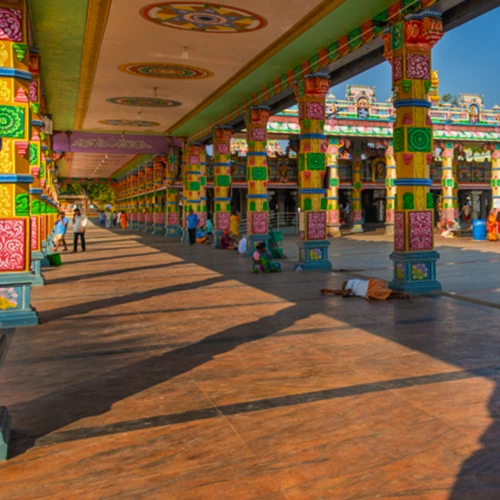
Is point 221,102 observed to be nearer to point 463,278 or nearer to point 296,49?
point 296,49

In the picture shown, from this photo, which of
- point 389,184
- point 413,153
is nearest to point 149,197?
point 389,184

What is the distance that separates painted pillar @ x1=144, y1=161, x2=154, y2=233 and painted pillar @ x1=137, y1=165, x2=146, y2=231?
3.31 ft

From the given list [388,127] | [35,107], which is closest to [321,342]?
[35,107]

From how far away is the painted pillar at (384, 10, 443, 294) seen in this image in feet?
25.8

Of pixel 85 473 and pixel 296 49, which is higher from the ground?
pixel 296 49

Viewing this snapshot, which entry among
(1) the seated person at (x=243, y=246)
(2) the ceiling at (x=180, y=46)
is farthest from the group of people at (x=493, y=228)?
(2) the ceiling at (x=180, y=46)

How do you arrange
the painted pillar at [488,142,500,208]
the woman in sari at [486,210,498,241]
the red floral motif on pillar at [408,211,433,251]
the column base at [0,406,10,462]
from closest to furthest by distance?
the column base at [0,406,10,462] → the red floral motif on pillar at [408,211,433,251] → the woman in sari at [486,210,498,241] → the painted pillar at [488,142,500,208]

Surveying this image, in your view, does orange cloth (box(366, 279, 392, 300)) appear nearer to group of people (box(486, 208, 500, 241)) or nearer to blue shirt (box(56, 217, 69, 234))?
blue shirt (box(56, 217, 69, 234))

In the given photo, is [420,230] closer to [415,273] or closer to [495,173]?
[415,273]

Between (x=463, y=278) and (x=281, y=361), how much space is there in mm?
6040

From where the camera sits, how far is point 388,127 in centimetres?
2489

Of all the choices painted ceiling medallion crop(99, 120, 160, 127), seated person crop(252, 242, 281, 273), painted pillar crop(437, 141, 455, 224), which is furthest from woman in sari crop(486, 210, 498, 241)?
painted ceiling medallion crop(99, 120, 160, 127)

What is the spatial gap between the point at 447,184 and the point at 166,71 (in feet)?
54.5

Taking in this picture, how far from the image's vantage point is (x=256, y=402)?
3.54 metres
